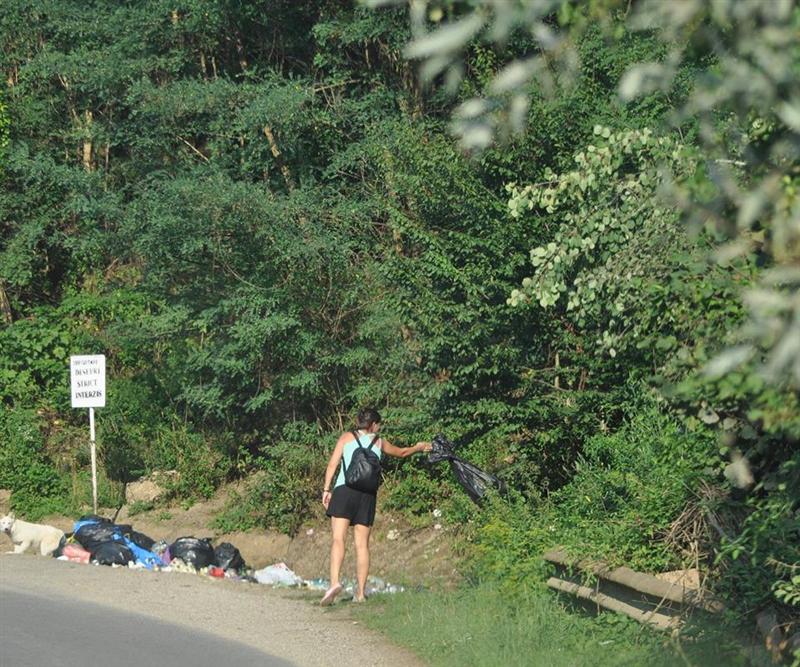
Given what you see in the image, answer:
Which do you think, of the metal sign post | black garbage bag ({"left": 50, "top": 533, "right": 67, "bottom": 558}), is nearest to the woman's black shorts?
black garbage bag ({"left": 50, "top": 533, "right": 67, "bottom": 558})

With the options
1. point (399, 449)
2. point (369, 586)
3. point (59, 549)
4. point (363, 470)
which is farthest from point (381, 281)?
point (363, 470)

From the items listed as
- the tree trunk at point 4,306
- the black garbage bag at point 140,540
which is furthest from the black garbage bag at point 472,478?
the tree trunk at point 4,306

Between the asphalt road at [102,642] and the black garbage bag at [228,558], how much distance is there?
3.58 meters

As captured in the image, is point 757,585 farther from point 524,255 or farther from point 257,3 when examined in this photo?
point 257,3

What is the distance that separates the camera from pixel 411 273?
48.7 feet

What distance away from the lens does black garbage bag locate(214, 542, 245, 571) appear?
15.4m

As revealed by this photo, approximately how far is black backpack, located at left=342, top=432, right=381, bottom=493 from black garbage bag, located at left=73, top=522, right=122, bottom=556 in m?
4.63

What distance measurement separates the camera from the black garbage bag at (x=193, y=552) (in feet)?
50.2

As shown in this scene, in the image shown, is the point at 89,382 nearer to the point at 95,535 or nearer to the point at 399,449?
the point at 95,535

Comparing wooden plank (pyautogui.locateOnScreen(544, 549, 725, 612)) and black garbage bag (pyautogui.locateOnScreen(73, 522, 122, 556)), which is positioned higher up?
wooden plank (pyautogui.locateOnScreen(544, 549, 725, 612))

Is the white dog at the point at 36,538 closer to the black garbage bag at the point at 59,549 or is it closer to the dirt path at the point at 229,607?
the black garbage bag at the point at 59,549

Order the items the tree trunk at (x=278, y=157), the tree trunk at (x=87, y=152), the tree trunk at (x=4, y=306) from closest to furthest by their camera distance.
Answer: the tree trunk at (x=278, y=157), the tree trunk at (x=4, y=306), the tree trunk at (x=87, y=152)

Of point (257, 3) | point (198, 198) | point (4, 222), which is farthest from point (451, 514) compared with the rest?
point (4, 222)

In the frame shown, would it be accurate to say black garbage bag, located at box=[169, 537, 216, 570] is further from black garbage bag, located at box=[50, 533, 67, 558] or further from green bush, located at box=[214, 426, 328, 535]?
green bush, located at box=[214, 426, 328, 535]
